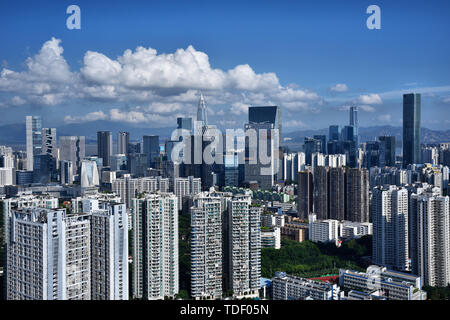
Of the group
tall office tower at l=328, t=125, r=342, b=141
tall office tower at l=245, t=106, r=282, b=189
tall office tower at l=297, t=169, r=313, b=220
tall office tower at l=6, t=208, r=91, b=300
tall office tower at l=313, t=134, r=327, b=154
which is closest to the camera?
tall office tower at l=6, t=208, r=91, b=300

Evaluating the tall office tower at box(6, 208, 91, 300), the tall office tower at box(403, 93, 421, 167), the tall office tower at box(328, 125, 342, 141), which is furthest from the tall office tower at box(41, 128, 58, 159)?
the tall office tower at box(403, 93, 421, 167)

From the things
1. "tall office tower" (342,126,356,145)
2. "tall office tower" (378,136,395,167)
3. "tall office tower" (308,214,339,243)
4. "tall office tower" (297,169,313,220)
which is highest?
"tall office tower" (342,126,356,145)

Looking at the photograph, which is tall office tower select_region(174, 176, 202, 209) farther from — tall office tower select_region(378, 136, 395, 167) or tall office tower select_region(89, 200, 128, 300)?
tall office tower select_region(89, 200, 128, 300)

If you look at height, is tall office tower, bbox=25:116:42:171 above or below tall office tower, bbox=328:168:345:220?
above

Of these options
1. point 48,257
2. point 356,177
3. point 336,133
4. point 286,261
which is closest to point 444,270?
point 286,261

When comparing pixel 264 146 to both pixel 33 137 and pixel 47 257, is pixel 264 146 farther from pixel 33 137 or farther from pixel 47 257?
pixel 47 257

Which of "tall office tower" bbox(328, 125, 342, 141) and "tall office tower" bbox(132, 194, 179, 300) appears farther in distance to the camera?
"tall office tower" bbox(328, 125, 342, 141)
